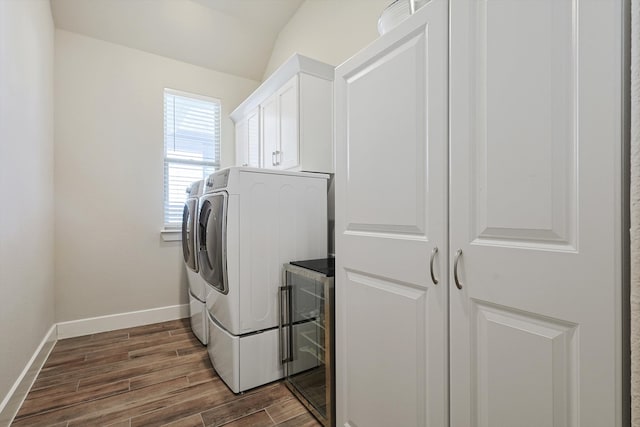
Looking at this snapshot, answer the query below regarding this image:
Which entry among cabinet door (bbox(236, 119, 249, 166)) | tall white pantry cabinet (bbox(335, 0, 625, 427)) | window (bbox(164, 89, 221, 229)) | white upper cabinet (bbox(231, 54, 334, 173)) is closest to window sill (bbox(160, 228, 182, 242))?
window (bbox(164, 89, 221, 229))

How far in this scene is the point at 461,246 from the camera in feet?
3.04

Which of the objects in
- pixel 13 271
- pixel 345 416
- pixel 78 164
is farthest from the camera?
pixel 78 164

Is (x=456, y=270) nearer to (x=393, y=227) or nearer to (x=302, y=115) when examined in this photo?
(x=393, y=227)

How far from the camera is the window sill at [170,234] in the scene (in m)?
3.20

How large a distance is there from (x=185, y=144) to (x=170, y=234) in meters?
1.00

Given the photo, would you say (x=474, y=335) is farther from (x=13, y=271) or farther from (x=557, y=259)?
(x=13, y=271)

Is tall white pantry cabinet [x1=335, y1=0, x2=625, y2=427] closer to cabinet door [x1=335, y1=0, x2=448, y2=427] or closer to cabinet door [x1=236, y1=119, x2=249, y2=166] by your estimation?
cabinet door [x1=335, y1=0, x2=448, y2=427]

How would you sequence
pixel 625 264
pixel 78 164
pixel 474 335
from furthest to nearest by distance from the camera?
pixel 78 164 → pixel 474 335 → pixel 625 264

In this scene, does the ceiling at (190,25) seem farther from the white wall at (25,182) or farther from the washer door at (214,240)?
the washer door at (214,240)

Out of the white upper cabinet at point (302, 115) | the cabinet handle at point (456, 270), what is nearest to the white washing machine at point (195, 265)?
the white upper cabinet at point (302, 115)

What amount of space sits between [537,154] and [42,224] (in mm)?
3101

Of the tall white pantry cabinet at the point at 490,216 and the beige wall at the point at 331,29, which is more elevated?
the beige wall at the point at 331,29

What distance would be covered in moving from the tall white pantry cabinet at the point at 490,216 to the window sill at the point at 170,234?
254cm

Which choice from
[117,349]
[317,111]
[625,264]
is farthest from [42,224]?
[625,264]
